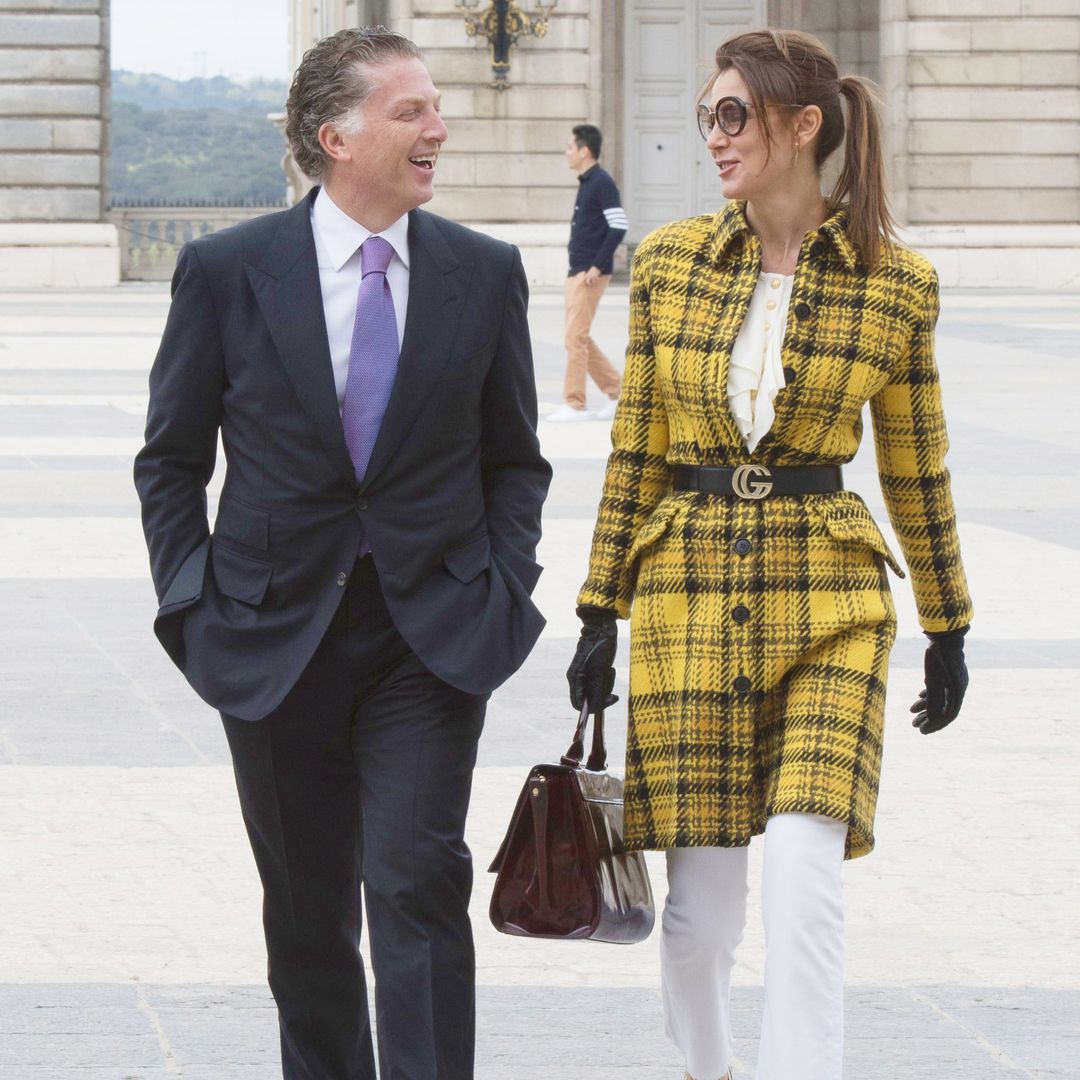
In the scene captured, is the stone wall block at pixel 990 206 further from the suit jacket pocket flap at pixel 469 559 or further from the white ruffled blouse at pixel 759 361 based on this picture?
the suit jacket pocket flap at pixel 469 559

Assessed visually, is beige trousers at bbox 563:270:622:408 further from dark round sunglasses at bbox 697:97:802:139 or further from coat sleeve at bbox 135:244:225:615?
coat sleeve at bbox 135:244:225:615

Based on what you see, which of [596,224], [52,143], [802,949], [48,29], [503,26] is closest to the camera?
[802,949]

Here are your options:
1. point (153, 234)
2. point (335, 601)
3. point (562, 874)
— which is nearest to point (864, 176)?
point (335, 601)

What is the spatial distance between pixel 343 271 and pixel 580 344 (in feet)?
37.8

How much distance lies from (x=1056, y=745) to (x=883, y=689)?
2798 millimetres

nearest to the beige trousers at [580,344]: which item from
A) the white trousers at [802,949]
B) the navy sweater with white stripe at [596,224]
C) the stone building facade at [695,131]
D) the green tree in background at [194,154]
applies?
the navy sweater with white stripe at [596,224]

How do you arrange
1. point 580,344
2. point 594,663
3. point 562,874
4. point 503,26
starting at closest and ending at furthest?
point 562,874 < point 594,663 < point 580,344 < point 503,26

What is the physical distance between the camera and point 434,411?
11.2 feet

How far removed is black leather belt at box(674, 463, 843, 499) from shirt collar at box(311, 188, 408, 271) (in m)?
0.61

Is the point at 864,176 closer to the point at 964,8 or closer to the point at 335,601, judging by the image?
the point at 335,601

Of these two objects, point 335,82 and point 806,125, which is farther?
point 806,125

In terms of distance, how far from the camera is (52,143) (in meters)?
29.8

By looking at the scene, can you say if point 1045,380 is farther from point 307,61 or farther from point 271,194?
point 271,194

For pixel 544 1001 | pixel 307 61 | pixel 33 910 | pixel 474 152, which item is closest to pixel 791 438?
pixel 307 61
